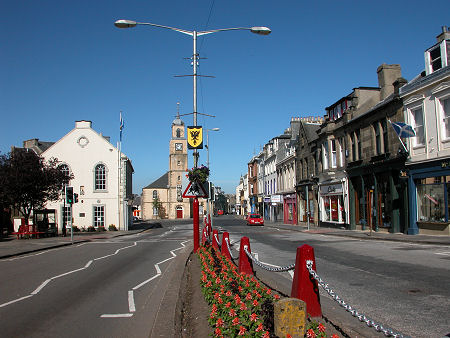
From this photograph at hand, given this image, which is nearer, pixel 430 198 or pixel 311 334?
pixel 311 334

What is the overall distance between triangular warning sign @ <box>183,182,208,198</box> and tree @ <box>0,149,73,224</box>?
19.9 metres

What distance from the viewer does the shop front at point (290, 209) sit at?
4653cm

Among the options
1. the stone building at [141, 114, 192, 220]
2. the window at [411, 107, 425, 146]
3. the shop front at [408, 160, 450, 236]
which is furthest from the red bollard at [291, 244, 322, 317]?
the stone building at [141, 114, 192, 220]

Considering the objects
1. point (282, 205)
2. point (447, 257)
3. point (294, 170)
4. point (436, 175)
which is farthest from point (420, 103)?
point (282, 205)

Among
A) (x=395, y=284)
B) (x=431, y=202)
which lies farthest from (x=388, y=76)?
(x=395, y=284)

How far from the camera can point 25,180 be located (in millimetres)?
29531

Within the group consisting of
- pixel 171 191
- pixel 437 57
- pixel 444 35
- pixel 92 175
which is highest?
pixel 444 35

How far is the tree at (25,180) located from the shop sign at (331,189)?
22.7 m

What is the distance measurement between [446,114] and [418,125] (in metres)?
2.15

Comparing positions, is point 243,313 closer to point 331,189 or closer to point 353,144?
point 353,144

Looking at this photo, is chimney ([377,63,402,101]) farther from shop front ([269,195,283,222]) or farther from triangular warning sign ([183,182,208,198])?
shop front ([269,195,283,222])

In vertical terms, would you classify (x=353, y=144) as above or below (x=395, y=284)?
above

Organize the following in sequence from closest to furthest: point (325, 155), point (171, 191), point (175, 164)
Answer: point (325, 155)
point (171, 191)
point (175, 164)

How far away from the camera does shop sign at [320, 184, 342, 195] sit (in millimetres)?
33375
